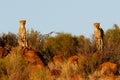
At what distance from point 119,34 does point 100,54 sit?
7198mm

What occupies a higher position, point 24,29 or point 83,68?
point 24,29

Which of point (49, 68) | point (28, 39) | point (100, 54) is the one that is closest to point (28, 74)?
point (49, 68)

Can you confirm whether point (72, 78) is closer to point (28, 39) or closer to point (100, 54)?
point (100, 54)

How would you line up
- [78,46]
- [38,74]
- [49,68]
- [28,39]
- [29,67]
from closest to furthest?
1. [38,74]
2. [29,67]
3. [49,68]
4. [78,46]
5. [28,39]

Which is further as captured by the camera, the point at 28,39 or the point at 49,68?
the point at 28,39

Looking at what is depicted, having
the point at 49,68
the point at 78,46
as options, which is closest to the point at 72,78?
the point at 49,68

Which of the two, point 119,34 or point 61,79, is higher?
point 119,34

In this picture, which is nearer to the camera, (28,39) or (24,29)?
(24,29)

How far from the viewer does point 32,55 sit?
29812mm

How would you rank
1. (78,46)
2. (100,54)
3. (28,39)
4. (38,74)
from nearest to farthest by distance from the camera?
(38,74), (100,54), (78,46), (28,39)

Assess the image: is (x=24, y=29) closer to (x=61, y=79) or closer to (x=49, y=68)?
(x=49, y=68)

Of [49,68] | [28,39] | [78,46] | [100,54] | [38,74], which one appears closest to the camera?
[38,74]

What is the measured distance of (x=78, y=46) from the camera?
34344 millimetres

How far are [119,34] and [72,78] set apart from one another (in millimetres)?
12420
